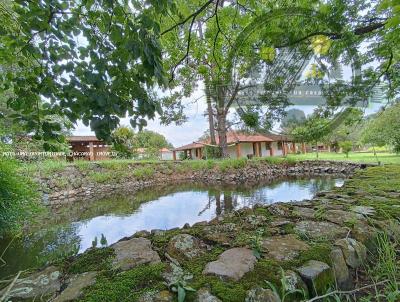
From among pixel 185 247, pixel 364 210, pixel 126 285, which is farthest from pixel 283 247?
pixel 364 210

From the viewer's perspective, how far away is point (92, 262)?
1.48 m

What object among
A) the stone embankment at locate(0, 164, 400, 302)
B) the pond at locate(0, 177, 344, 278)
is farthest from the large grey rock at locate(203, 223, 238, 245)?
the pond at locate(0, 177, 344, 278)

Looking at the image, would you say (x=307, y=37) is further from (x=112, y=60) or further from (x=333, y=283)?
(x=333, y=283)

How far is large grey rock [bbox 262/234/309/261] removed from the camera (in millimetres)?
1436

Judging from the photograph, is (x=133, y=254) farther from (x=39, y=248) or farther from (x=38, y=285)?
(x=39, y=248)

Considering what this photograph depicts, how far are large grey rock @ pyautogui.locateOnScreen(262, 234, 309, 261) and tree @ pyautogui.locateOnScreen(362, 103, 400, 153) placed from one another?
11.4m

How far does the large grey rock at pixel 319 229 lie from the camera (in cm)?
169

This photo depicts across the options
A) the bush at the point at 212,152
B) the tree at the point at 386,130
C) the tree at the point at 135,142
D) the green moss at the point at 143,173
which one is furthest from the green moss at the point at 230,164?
the tree at the point at 386,130

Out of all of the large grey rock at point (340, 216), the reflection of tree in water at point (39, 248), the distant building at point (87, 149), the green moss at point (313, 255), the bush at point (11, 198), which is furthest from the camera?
the distant building at point (87, 149)

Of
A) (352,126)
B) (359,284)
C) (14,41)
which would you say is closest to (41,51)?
(14,41)

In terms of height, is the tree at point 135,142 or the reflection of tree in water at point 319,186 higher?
the tree at point 135,142

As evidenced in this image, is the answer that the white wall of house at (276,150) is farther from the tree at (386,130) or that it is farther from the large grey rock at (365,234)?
the large grey rock at (365,234)

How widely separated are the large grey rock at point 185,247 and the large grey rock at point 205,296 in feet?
1.17

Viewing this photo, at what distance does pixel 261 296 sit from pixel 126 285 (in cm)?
60
